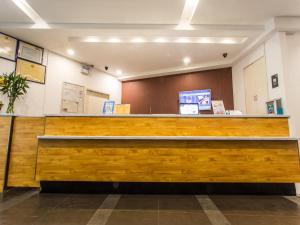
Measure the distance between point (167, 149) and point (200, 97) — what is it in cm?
347

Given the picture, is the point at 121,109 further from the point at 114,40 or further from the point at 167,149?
the point at 114,40

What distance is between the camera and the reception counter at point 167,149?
255cm

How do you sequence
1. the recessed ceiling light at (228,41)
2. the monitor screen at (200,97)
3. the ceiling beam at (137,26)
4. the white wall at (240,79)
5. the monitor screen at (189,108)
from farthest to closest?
the monitor screen at (200,97)
the white wall at (240,79)
the recessed ceiling light at (228,41)
the ceiling beam at (137,26)
the monitor screen at (189,108)

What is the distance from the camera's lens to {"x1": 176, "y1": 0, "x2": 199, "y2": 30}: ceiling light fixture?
2.99 meters

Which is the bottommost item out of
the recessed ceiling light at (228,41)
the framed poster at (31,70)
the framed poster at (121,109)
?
the framed poster at (121,109)

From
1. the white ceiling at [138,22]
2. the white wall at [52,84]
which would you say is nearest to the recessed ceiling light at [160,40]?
the white ceiling at [138,22]

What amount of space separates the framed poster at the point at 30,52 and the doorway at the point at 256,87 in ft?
17.2

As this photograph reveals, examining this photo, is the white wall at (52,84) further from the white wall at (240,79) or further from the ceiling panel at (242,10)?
the white wall at (240,79)

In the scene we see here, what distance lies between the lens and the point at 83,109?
Answer: 213 inches

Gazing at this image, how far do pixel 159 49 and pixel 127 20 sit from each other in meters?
1.27

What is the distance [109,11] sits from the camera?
318 centimetres

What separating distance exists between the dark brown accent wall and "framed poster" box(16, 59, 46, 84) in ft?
9.59

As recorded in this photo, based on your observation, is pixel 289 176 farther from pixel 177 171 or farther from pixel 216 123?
pixel 177 171

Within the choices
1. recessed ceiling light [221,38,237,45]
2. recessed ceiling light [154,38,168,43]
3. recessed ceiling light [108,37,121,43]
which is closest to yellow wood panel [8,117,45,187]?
recessed ceiling light [108,37,121,43]
